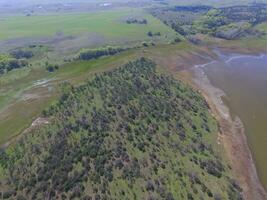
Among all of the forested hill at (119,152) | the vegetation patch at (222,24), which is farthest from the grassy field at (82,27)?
the forested hill at (119,152)

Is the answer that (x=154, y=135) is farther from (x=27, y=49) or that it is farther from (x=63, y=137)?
(x=27, y=49)

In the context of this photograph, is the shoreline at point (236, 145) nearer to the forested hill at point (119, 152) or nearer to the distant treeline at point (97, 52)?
the forested hill at point (119, 152)

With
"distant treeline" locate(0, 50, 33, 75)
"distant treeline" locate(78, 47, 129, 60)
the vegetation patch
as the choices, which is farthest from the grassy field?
"distant treeline" locate(0, 50, 33, 75)

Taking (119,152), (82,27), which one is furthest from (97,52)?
(119,152)

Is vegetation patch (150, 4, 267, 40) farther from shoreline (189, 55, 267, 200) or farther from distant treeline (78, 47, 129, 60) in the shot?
shoreline (189, 55, 267, 200)

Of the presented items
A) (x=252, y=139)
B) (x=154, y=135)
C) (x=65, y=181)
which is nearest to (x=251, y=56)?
(x=252, y=139)
